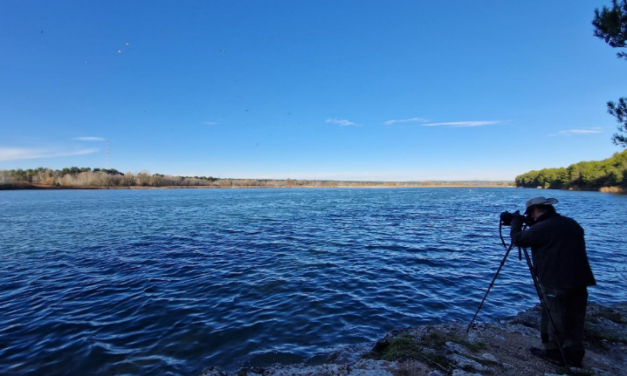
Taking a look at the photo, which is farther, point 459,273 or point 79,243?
point 79,243

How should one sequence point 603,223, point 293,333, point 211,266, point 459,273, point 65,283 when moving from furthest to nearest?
point 603,223
point 211,266
point 459,273
point 65,283
point 293,333

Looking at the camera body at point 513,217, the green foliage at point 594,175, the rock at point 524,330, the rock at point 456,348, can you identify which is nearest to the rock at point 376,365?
the rock at point 456,348

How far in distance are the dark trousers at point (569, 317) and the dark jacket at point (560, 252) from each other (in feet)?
0.66

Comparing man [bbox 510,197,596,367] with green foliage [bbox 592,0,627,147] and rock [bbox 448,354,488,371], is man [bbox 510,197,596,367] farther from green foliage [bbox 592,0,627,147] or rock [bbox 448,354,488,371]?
green foliage [bbox 592,0,627,147]

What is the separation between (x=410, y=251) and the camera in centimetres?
1698

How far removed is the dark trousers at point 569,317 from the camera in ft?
16.8

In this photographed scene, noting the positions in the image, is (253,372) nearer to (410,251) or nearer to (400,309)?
(400,309)

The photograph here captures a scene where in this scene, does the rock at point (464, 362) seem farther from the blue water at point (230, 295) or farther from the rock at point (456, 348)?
the blue water at point (230, 295)

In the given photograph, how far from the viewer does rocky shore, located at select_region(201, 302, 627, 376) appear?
510 cm

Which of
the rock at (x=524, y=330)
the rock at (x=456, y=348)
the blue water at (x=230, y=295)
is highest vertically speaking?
the rock at (x=456, y=348)

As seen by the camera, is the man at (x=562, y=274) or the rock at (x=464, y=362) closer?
the man at (x=562, y=274)

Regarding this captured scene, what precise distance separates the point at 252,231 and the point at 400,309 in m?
17.5

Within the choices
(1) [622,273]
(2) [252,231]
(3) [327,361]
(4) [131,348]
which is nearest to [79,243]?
(2) [252,231]

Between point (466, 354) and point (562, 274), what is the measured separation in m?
2.28
